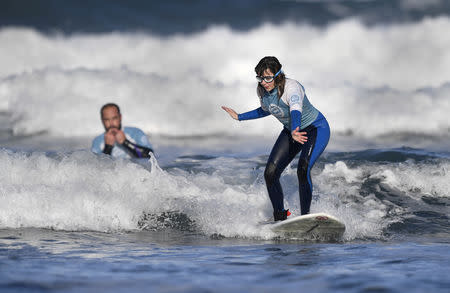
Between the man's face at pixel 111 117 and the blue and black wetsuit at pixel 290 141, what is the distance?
3.35m

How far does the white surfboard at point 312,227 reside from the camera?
6.64m

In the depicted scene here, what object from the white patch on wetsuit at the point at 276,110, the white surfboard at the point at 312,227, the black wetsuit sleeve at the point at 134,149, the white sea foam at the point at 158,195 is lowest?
the white surfboard at the point at 312,227

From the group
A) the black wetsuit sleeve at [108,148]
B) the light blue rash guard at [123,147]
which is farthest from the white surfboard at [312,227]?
Answer: the black wetsuit sleeve at [108,148]

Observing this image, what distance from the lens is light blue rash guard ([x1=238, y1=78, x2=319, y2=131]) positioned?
246 inches

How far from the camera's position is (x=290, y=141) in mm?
6754

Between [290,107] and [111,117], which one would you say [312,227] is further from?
[111,117]

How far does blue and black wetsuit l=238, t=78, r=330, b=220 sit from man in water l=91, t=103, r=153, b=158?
3.07 meters

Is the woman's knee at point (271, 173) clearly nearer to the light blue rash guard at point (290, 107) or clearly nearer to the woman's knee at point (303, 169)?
the woman's knee at point (303, 169)

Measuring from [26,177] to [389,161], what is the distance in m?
7.49

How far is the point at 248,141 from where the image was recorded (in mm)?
16906

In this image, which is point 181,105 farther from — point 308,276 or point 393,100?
point 308,276

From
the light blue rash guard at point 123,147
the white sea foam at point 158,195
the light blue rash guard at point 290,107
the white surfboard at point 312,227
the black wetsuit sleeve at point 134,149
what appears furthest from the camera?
the light blue rash guard at point 123,147

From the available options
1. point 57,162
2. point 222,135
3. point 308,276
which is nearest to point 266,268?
point 308,276

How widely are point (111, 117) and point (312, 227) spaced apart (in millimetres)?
4352
